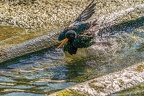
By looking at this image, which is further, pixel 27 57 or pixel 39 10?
pixel 39 10

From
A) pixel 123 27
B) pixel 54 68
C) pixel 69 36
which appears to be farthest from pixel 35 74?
pixel 123 27

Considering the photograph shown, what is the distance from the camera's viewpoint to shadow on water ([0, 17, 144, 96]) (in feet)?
17.3

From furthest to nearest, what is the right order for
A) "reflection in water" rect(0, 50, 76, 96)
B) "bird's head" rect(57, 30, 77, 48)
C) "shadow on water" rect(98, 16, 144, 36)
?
"shadow on water" rect(98, 16, 144, 36) → "bird's head" rect(57, 30, 77, 48) → "reflection in water" rect(0, 50, 76, 96)

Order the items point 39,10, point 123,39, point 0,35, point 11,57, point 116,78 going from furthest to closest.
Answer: point 39,10
point 0,35
point 123,39
point 11,57
point 116,78

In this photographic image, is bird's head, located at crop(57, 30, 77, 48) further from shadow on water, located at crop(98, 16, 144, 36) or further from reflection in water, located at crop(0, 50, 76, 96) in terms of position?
shadow on water, located at crop(98, 16, 144, 36)

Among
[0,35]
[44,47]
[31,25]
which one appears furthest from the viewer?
[31,25]

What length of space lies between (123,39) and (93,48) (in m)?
0.68

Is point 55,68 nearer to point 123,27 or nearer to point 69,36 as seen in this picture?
point 69,36

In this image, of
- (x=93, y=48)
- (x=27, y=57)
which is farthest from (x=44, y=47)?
(x=93, y=48)

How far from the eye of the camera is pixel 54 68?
19.8ft

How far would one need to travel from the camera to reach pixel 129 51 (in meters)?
6.58

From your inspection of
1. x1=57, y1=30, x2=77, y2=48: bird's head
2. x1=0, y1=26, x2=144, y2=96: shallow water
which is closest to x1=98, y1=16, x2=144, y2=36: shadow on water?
x1=0, y1=26, x2=144, y2=96: shallow water

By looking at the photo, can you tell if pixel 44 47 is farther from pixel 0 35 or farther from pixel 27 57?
pixel 0 35

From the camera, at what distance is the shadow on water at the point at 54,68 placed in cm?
529
